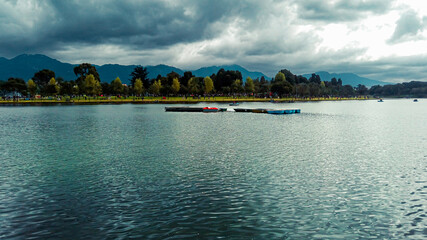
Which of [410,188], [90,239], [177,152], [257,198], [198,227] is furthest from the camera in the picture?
[177,152]

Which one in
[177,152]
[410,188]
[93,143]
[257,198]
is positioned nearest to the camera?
[257,198]

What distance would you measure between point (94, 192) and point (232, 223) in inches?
465

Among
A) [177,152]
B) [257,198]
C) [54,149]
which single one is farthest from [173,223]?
[54,149]

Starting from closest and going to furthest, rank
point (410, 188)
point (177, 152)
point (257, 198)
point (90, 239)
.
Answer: point (90, 239), point (257, 198), point (410, 188), point (177, 152)

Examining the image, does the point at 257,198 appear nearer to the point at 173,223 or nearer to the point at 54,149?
the point at 173,223

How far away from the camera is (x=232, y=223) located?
727 inches

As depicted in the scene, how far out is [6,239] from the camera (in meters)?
16.3

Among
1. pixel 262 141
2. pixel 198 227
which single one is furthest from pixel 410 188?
pixel 262 141

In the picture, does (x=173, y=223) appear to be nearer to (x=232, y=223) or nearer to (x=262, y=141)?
(x=232, y=223)

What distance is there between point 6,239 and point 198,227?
991 cm

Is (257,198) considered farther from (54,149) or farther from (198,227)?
(54,149)

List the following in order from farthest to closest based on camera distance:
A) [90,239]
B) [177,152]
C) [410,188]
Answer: [177,152] → [410,188] → [90,239]

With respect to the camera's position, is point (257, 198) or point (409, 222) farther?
point (257, 198)

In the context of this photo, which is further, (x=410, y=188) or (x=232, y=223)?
(x=410, y=188)
